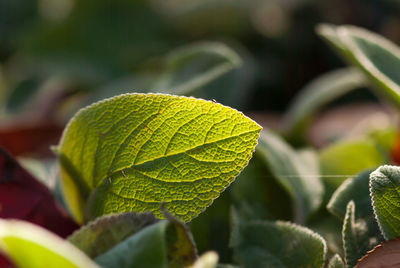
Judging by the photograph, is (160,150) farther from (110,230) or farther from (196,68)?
(196,68)

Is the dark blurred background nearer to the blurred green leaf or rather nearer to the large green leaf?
the blurred green leaf

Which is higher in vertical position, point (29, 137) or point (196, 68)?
point (196, 68)

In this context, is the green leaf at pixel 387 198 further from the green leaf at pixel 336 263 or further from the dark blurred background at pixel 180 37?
the dark blurred background at pixel 180 37

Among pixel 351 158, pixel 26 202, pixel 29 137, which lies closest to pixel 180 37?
pixel 29 137

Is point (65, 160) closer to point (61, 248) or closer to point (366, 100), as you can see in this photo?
point (61, 248)

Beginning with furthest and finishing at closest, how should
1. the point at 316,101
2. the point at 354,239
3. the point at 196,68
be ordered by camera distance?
1. the point at 316,101
2. the point at 196,68
3. the point at 354,239

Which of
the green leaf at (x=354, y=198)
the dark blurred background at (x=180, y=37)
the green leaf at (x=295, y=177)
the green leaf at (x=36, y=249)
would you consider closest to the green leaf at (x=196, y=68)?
the green leaf at (x=295, y=177)
